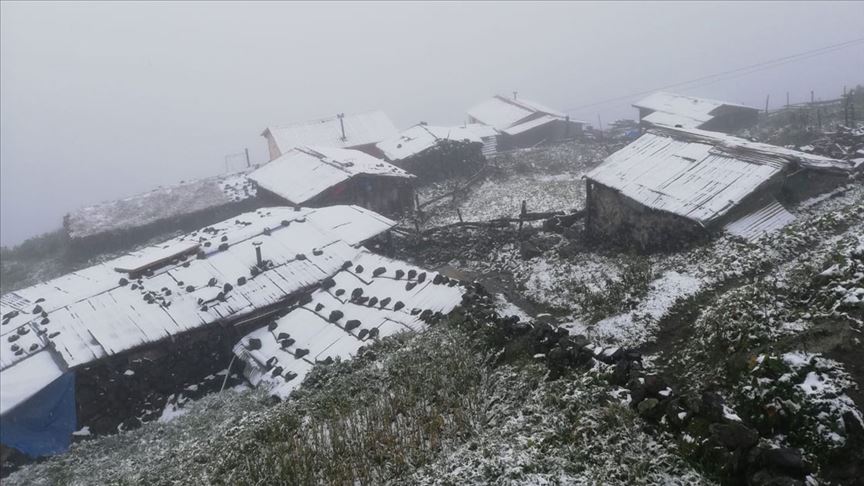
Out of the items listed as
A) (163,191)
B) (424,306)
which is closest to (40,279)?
(163,191)

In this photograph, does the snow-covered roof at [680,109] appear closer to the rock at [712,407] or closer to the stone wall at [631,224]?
the stone wall at [631,224]

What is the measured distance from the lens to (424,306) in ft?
47.9

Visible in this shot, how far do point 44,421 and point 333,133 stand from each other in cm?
3140

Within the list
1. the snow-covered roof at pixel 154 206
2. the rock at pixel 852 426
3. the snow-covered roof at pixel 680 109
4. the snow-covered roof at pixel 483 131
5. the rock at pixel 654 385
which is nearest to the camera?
the rock at pixel 852 426

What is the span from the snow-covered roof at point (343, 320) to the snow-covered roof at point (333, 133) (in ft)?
79.9

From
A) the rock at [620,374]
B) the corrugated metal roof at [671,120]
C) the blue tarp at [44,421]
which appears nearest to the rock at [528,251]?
the rock at [620,374]

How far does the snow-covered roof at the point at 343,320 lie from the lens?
46.0ft

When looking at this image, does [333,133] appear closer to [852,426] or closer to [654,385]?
[654,385]

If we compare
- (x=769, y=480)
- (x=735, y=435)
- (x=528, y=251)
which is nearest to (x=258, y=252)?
(x=528, y=251)

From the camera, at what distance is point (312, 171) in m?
30.0

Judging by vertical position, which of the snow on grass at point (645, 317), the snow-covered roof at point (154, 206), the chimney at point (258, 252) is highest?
the chimney at point (258, 252)

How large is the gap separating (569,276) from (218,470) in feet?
39.3

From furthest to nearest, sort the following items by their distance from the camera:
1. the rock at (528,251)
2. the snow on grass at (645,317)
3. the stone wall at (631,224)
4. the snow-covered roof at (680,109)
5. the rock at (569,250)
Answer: the snow-covered roof at (680,109) → the rock at (528,251) → the rock at (569,250) → the stone wall at (631,224) → the snow on grass at (645,317)

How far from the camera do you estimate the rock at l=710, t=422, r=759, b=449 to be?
6.27 meters
